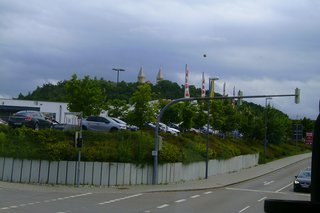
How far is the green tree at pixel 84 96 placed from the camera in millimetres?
50344

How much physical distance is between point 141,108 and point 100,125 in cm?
452

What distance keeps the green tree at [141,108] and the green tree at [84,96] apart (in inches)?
172

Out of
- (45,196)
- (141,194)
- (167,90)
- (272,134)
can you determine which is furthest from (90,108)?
(167,90)

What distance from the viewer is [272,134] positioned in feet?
263

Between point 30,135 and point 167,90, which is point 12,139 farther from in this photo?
point 167,90

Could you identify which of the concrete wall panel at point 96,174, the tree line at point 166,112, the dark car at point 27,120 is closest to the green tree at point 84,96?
the tree line at point 166,112

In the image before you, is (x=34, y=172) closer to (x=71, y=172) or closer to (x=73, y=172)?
(x=71, y=172)

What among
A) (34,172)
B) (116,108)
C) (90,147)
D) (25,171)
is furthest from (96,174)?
(116,108)

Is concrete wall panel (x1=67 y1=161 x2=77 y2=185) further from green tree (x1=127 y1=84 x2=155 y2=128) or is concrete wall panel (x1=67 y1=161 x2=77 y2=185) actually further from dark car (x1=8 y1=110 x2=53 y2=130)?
green tree (x1=127 y1=84 x2=155 y2=128)

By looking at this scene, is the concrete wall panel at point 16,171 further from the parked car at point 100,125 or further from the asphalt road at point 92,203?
the parked car at point 100,125

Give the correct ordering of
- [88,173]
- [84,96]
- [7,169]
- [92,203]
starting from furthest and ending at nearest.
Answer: [84,96]
[88,173]
[7,169]
[92,203]

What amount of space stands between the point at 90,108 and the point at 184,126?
14717 mm

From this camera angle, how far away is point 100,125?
46.1m

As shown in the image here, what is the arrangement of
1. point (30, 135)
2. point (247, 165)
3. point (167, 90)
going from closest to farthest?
point (30, 135) < point (247, 165) < point (167, 90)
